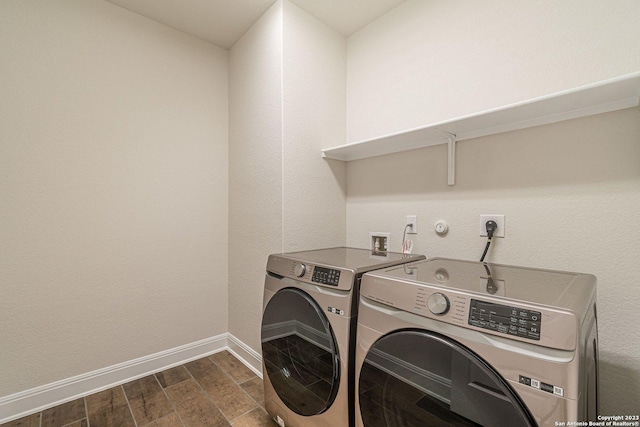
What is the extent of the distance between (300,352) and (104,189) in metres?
1.59

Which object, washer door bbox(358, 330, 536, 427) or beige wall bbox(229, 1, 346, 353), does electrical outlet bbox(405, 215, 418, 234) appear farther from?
washer door bbox(358, 330, 536, 427)

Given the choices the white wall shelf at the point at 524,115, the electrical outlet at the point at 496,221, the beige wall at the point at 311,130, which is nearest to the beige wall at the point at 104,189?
the beige wall at the point at 311,130

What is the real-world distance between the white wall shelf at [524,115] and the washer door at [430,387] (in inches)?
36.7

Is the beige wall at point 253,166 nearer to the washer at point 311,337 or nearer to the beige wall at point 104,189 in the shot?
the beige wall at point 104,189

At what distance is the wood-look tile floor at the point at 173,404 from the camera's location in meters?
1.45

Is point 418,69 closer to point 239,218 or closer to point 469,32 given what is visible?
point 469,32

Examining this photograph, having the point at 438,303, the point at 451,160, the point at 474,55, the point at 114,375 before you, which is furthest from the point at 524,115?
the point at 114,375

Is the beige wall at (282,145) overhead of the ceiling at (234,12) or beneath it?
beneath

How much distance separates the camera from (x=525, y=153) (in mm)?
1270

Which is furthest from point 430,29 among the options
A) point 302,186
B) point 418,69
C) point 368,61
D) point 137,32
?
point 137,32

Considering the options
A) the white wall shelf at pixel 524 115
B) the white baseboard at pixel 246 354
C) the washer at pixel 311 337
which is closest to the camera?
the white wall shelf at pixel 524 115

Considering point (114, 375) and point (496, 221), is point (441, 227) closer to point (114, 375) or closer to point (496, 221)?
point (496, 221)

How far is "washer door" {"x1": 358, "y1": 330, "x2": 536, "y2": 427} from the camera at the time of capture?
687 mm

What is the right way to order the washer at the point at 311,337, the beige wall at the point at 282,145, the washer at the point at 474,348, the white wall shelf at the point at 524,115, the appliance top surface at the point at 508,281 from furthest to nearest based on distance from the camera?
1. the beige wall at the point at 282,145
2. the washer at the point at 311,337
3. the white wall shelf at the point at 524,115
4. the appliance top surface at the point at 508,281
5. the washer at the point at 474,348
